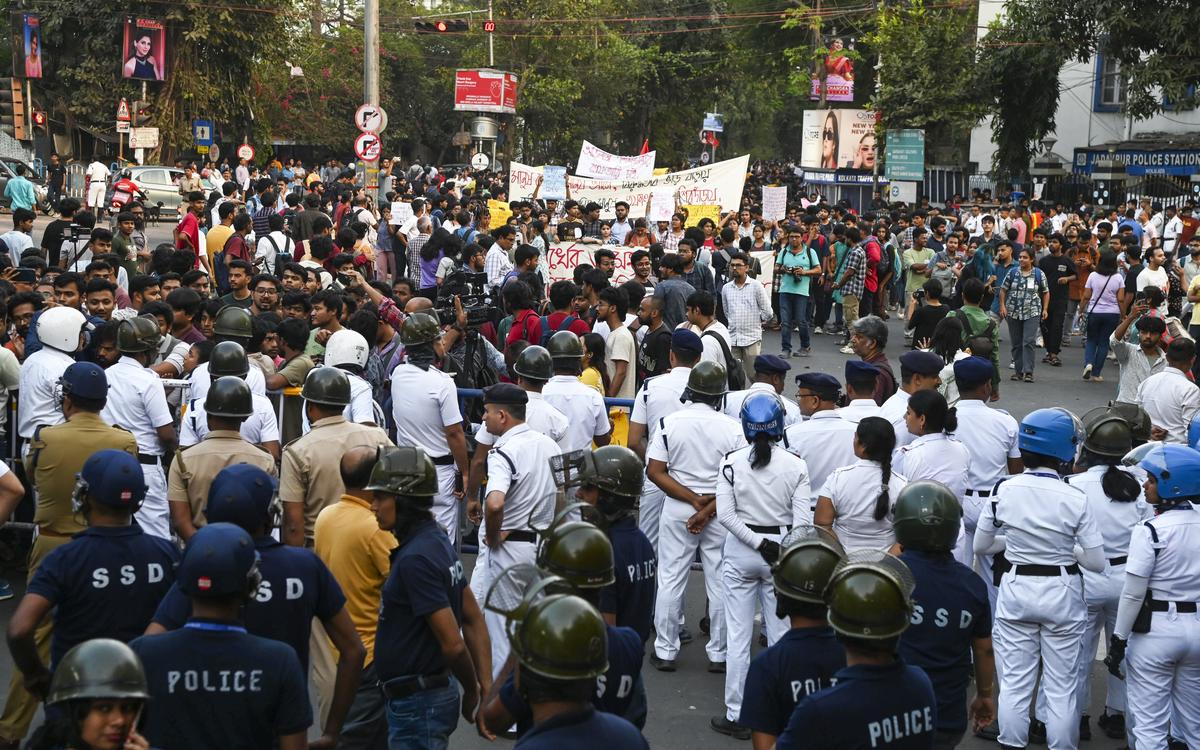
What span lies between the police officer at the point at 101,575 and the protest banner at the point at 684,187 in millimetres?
17233

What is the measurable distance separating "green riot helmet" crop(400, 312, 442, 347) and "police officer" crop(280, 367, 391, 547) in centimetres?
141

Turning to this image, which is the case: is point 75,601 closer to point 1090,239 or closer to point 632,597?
point 632,597

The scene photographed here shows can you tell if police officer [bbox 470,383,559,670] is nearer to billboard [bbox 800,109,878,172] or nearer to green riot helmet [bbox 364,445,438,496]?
green riot helmet [bbox 364,445,438,496]

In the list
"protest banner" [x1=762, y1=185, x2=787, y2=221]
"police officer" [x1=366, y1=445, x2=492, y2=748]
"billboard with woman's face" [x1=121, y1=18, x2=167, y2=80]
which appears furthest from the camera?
"billboard with woman's face" [x1=121, y1=18, x2=167, y2=80]

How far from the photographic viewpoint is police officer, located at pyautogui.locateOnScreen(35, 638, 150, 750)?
3.33m

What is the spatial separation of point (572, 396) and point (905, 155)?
29.4 metres

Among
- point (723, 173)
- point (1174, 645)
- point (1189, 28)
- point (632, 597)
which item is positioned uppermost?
point (1189, 28)

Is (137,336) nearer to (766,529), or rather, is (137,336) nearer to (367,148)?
(766,529)

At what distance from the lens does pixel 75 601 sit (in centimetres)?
503

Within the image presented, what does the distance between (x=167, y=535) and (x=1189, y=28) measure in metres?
25.1

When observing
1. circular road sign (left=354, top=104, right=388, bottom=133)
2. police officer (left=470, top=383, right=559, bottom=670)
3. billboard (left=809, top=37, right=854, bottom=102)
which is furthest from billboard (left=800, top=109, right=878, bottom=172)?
police officer (left=470, top=383, right=559, bottom=670)

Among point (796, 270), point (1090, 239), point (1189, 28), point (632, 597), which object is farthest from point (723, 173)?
point (632, 597)

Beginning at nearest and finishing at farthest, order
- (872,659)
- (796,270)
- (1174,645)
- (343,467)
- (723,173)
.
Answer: (872,659) → (343,467) → (1174,645) → (796,270) → (723,173)

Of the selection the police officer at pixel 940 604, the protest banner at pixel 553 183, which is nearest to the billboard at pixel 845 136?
the protest banner at pixel 553 183
